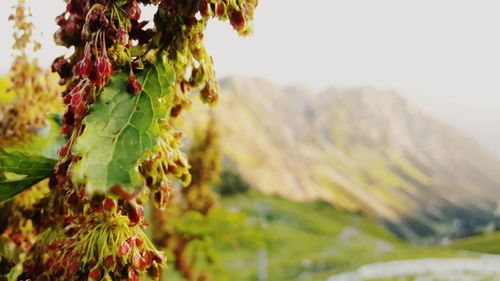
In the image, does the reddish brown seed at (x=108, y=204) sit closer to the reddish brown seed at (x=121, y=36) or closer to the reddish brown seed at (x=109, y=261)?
the reddish brown seed at (x=109, y=261)

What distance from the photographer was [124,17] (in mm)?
1033

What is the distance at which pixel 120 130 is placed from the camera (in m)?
0.93

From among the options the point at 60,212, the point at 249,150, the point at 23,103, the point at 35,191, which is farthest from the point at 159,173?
the point at 249,150

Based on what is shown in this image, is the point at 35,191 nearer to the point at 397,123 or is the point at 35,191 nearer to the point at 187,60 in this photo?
the point at 187,60

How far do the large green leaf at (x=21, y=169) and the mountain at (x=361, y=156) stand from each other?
251ft

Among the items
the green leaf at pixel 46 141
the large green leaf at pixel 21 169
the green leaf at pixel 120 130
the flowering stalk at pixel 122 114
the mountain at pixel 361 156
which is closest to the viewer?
the green leaf at pixel 120 130

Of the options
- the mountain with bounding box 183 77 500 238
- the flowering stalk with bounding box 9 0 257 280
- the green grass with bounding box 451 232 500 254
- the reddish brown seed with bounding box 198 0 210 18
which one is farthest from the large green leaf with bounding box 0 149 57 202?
the mountain with bounding box 183 77 500 238

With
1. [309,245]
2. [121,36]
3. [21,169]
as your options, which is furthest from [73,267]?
[309,245]

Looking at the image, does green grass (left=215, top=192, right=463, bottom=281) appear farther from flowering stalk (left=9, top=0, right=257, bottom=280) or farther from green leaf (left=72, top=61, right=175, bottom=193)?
green leaf (left=72, top=61, right=175, bottom=193)

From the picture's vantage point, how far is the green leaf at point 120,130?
32.2 inches

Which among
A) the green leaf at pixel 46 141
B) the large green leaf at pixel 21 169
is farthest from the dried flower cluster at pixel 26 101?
the large green leaf at pixel 21 169

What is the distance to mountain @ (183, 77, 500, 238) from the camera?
92812mm

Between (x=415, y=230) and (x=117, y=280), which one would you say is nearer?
(x=117, y=280)

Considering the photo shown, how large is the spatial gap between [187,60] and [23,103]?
3.33ft
